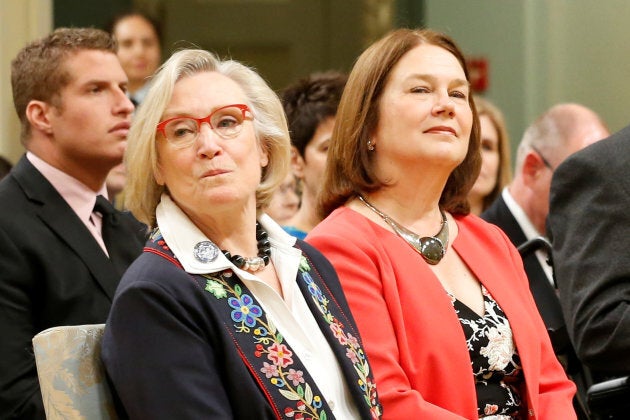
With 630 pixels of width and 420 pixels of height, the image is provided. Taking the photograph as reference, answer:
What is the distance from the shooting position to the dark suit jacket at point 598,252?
289 centimetres

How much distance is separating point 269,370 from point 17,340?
1.00m

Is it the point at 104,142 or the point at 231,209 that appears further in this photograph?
the point at 104,142

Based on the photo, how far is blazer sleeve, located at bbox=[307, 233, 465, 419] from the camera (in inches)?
97.0

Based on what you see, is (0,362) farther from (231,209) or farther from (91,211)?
(231,209)

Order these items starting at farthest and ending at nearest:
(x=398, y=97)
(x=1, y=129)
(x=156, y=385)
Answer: (x=1, y=129) < (x=398, y=97) < (x=156, y=385)

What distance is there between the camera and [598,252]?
2.95 meters

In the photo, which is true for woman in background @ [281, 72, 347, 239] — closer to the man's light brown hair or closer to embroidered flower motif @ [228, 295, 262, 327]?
the man's light brown hair

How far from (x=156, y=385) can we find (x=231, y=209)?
0.47 meters

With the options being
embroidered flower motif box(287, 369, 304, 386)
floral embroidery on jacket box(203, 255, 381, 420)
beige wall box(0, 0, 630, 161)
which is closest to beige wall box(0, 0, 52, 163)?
beige wall box(0, 0, 630, 161)

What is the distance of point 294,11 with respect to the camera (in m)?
7.66

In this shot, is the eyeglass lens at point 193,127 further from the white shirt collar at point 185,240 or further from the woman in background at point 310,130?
the woman in background at point 310,130

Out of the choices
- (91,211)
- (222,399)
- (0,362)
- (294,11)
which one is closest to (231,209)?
(222,399)

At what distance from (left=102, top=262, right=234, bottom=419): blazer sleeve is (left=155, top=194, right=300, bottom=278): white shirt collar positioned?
0.39 feet

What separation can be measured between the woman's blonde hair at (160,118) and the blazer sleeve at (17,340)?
25.1 inches
